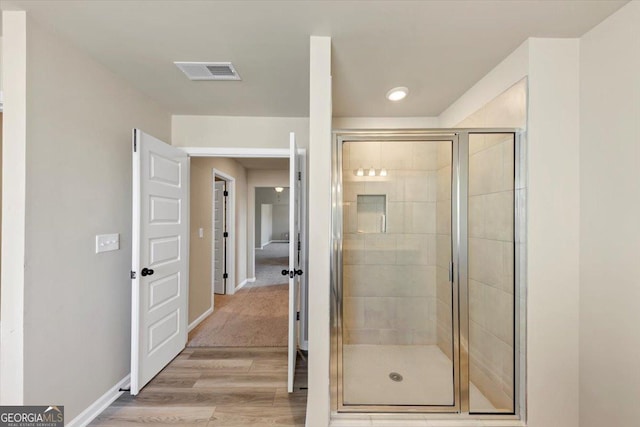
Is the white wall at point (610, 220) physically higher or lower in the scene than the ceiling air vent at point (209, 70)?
lower

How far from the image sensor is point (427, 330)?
7.96 feet

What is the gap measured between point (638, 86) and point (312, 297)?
189 centimetres

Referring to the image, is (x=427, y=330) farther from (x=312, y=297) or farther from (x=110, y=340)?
(x=110, y=340)

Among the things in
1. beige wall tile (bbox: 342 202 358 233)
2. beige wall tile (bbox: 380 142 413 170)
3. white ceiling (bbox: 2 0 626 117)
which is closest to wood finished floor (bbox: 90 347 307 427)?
beige wall tile (bbox: 342 202 358 233)

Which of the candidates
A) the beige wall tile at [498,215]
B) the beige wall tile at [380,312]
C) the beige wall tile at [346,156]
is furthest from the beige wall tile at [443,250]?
the beige wall tile at [346,156]

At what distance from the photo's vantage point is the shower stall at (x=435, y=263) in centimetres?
181

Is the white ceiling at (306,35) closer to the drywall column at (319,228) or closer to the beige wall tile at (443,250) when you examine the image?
the drywall column at (319,228)

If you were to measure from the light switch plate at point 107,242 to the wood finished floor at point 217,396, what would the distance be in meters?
1.12

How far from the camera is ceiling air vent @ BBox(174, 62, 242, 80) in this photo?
6.38ft

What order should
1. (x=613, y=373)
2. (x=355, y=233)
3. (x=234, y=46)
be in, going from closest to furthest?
(x=613, y=373), (x=234, y=46), (x=355, y=233)

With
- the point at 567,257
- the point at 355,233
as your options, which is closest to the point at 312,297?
the point at 355,233

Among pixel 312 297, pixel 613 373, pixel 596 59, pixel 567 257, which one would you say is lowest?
pixel 613 373

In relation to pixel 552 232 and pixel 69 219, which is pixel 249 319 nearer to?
pixel 69 219

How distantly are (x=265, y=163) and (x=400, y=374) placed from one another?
391cm
